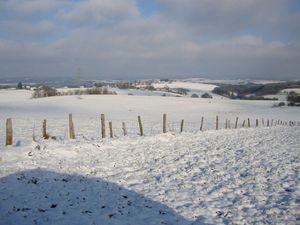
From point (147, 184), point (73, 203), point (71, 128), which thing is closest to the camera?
point (73, 203)

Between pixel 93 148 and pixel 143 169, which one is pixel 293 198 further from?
pixel 93 148

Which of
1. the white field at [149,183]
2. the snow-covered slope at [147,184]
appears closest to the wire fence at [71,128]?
the white field at [149,183]

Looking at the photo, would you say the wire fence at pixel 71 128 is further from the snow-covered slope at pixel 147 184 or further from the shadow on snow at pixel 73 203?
the shadow on snow at pixel 73 203

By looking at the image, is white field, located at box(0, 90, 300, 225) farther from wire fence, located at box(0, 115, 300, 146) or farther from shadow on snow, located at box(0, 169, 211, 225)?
wire fence, located at box(0, 115, 300, 146)

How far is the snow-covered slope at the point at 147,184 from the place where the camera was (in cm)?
916

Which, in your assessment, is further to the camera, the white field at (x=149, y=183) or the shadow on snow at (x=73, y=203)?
the white field at (x=149, y=183)

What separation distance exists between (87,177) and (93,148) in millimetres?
5101

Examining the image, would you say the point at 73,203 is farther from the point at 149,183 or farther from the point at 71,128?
the point at 71,128

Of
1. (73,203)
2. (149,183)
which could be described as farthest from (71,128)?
(73,203)

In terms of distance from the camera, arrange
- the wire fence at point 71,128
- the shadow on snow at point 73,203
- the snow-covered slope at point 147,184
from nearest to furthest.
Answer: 1. the shadow on snow at point 73,203
2. the snow-covered slope at point 147,184
3. the wire fence at point 71,128

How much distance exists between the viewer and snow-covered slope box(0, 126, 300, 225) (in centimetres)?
916

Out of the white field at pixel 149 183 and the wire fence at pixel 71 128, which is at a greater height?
the white field at pixel 149 183

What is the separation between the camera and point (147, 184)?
39.7ft

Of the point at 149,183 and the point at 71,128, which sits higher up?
the point at 71,128
